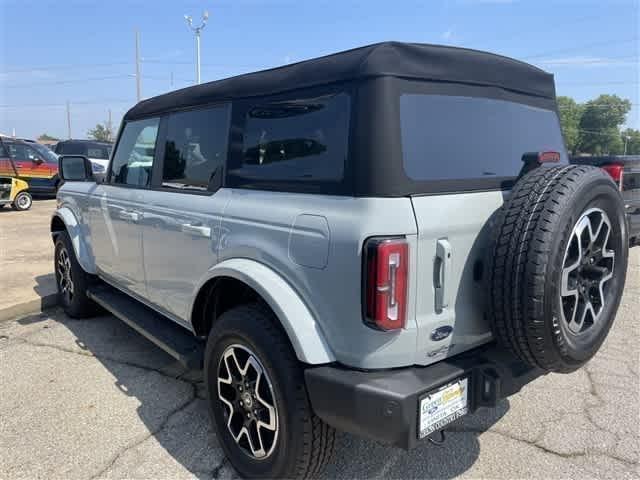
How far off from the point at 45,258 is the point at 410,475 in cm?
668

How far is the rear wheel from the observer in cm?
1303

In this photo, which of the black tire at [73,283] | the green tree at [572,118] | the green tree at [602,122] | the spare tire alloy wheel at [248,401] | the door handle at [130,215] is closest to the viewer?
the spare tire alloy wheel at [248,401]

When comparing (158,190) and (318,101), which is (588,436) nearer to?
(318,101)

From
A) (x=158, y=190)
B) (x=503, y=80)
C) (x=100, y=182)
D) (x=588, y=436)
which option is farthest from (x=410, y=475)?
(x=100, y=182)

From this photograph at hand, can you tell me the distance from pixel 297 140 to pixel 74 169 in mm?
3082

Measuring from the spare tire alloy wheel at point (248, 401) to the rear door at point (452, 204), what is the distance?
30.5 inches

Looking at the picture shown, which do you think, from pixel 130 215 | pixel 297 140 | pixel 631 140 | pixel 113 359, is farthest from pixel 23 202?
pixel 631 140

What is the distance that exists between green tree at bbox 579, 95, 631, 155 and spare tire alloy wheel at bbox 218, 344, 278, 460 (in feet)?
332

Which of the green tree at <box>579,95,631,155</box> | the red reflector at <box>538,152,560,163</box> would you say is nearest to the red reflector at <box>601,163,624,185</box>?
the red reflector at <box>538,152,560,163</box>

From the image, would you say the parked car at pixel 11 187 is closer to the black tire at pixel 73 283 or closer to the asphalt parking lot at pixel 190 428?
the black tire at pixel 73 283

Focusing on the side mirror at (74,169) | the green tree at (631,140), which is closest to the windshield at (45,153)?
the side mirror at (74,169)

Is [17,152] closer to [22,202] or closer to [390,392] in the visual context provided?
[22,202]

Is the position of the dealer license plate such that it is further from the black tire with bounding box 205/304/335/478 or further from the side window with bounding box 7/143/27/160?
the side window with bounding box 7/143/27/160

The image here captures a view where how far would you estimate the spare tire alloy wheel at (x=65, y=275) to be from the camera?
4823 millimetres
